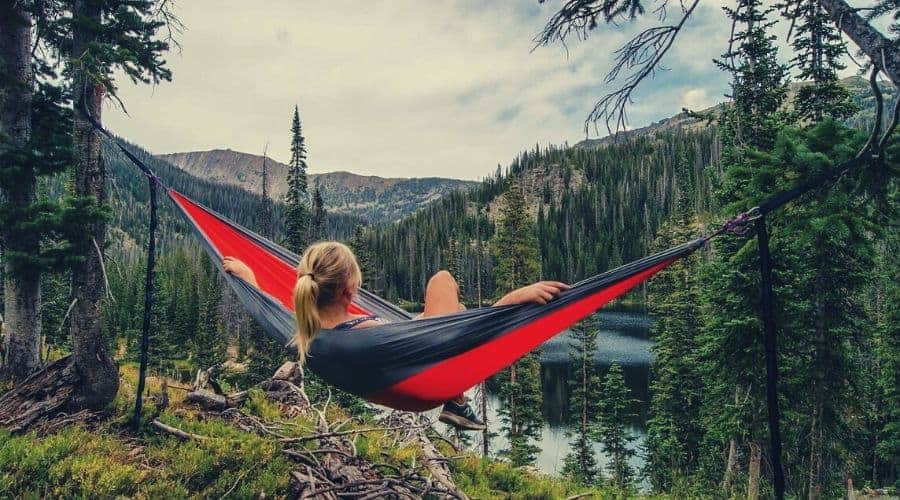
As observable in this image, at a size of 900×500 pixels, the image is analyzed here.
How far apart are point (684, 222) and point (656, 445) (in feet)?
37.8

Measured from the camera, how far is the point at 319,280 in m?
2.19

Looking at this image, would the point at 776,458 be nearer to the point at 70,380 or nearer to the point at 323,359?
the point at 323,359

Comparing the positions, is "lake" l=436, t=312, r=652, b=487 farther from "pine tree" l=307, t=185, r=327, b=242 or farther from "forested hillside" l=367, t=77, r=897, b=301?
"forested hillside" l=367, t=77, r=897, b=301

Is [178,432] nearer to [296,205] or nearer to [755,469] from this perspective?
[755,469]

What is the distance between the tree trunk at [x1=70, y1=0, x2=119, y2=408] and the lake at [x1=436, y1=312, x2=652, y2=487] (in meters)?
8.24

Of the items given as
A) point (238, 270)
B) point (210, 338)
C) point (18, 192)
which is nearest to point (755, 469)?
point (238, 270)

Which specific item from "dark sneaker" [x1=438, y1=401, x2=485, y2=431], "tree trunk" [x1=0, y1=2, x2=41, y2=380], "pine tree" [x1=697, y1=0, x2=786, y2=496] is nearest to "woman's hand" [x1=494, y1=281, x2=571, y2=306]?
"dark sneaker" [x1=438, y1=401, x2=485, y2=431]

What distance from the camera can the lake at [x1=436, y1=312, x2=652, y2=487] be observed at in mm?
18562

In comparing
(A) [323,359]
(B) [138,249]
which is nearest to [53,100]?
(A) [323,359]

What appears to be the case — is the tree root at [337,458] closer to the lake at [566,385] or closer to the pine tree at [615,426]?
the lake at [566,385]

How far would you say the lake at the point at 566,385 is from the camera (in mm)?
18562

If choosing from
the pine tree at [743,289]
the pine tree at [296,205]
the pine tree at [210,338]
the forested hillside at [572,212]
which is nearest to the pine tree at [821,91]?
the pine tree at [743,289]

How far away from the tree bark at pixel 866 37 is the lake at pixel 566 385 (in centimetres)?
1015

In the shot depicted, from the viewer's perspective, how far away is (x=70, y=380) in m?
4.40
